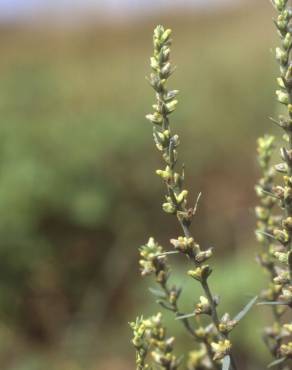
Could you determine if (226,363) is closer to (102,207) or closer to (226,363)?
(226,363)

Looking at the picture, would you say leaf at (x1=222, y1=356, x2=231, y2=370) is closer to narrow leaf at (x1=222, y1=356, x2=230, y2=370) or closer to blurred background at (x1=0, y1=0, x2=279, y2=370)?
narrow leaf at (x1=222, y1=356, x2=230, y2=370)

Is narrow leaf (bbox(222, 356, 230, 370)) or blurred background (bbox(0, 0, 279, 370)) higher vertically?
narrow leaf (bbox(222, 356, 230, 370))

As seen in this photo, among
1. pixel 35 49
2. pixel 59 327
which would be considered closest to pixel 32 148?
pixel 59 327

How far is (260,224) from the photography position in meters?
1.61

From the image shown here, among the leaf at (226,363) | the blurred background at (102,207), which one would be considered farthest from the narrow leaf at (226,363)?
the blurred background at (102,207)

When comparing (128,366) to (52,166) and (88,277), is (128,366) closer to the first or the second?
(88,277)

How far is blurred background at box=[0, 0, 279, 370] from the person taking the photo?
17.7 feet

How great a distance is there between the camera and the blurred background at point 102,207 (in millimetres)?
5410

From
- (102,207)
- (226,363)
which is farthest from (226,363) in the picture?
(102,207)

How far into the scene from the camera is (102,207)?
621 centimetres

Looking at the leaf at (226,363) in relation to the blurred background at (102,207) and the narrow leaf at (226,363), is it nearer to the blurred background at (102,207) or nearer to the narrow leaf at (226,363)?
the narrow leaf at (226,363)

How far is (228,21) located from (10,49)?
19.9ft

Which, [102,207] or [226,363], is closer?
[226,363]

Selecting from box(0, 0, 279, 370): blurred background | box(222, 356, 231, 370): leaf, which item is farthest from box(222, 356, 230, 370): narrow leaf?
box(0, 0, 279, 370): blurred background
